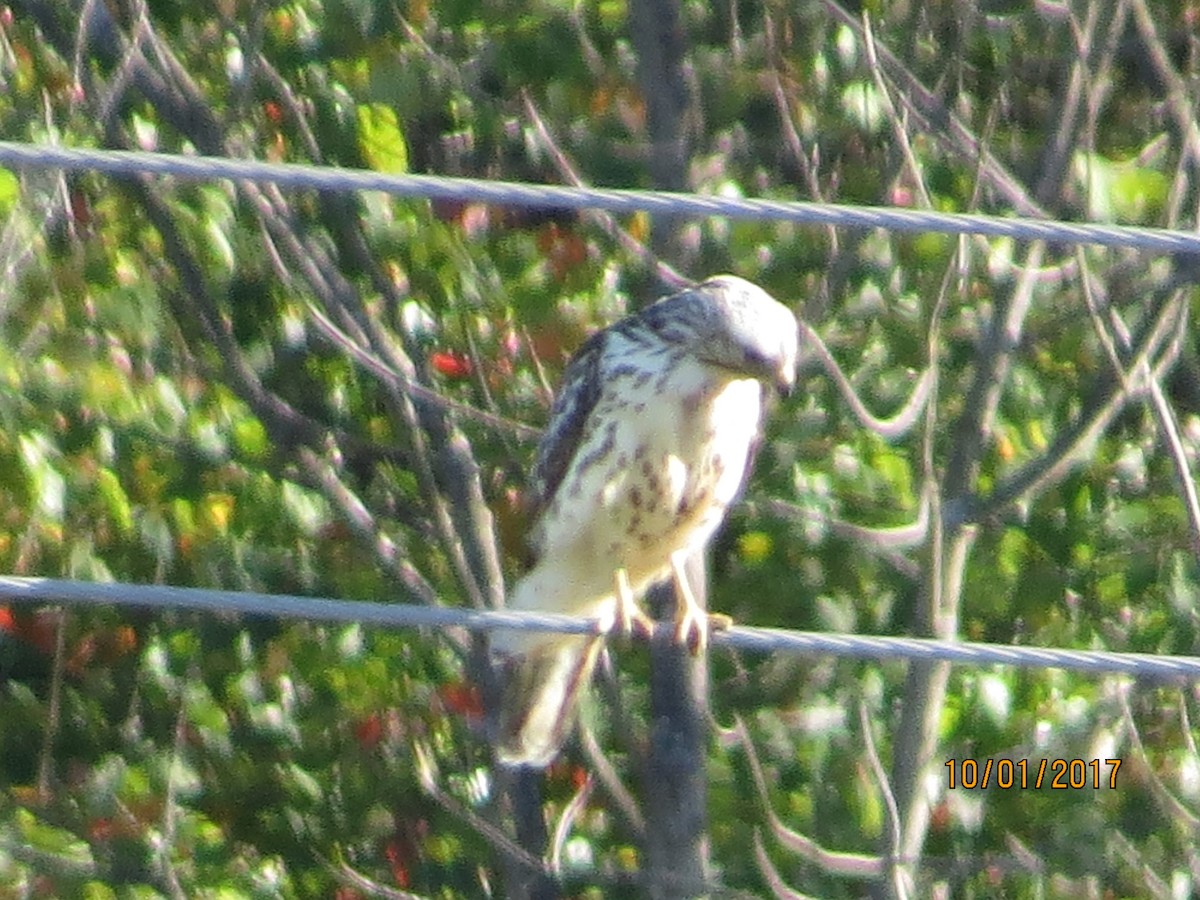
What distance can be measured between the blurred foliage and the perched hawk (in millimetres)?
755

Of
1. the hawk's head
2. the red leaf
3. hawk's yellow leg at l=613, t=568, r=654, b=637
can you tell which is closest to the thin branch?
the hawk's head

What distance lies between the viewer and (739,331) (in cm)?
539

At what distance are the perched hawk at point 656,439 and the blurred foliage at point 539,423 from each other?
0.76m

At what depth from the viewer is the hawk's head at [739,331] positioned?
17.6 feet

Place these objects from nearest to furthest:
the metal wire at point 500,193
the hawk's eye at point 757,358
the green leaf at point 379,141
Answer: the metal wire at point 500,193 → the hawk's eye at point 757,358 → the green leaf at point 379,141

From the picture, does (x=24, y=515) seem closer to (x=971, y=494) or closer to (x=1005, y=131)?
(x=971, y=494)

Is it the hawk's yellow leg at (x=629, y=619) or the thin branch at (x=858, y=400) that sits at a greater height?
the thin branch at (x=858, y=400)

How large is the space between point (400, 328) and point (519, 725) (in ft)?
3.93

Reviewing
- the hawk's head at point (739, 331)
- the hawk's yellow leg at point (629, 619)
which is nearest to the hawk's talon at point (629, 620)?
the hawk's yellow leg at point (629, 619)

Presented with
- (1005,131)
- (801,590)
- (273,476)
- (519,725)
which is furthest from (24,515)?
(1005,131)

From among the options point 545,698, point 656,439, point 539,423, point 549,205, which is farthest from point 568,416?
point 549,205

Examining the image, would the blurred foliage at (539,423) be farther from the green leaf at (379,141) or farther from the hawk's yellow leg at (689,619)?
the hawk's yellow leg at (689,619)

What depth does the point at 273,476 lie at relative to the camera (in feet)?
22.2
